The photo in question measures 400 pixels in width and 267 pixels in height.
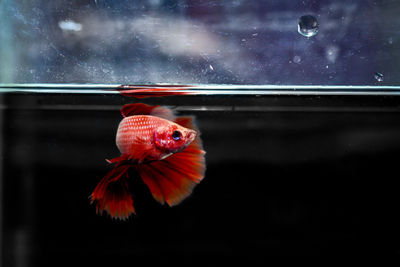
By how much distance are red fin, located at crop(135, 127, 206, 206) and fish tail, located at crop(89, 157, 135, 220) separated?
0.08 meters

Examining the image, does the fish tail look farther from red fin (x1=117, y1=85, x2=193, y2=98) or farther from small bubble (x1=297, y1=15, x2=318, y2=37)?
small bubble (x1=297, y1=15, x2=318, y2=37)

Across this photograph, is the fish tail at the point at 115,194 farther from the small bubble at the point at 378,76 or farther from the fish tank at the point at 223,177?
the small bubble at the point at 378,76

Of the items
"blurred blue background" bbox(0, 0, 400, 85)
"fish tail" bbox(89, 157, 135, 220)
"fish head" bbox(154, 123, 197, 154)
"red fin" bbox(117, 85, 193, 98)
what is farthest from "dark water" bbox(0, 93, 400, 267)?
"fish head" bbox(154, 123, 197, 154)

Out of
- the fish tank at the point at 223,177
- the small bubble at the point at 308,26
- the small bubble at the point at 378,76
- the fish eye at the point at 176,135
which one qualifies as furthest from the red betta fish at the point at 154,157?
the small bubble at the point at 378,76

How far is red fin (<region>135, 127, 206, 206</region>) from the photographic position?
46.3 inches

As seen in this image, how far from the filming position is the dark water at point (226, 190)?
78.6 inches

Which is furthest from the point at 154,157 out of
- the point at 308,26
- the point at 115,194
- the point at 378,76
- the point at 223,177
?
the point at 378,76

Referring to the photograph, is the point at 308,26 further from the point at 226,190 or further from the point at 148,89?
the point at 226,190

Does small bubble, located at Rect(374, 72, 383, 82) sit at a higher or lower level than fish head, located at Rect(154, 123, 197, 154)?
higher

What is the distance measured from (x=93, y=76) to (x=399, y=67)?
1.50 m

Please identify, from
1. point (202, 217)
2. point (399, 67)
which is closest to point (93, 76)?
point (202, 217)

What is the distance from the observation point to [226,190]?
2.05 m

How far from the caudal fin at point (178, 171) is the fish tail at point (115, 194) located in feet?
0.26

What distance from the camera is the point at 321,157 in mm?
2107
